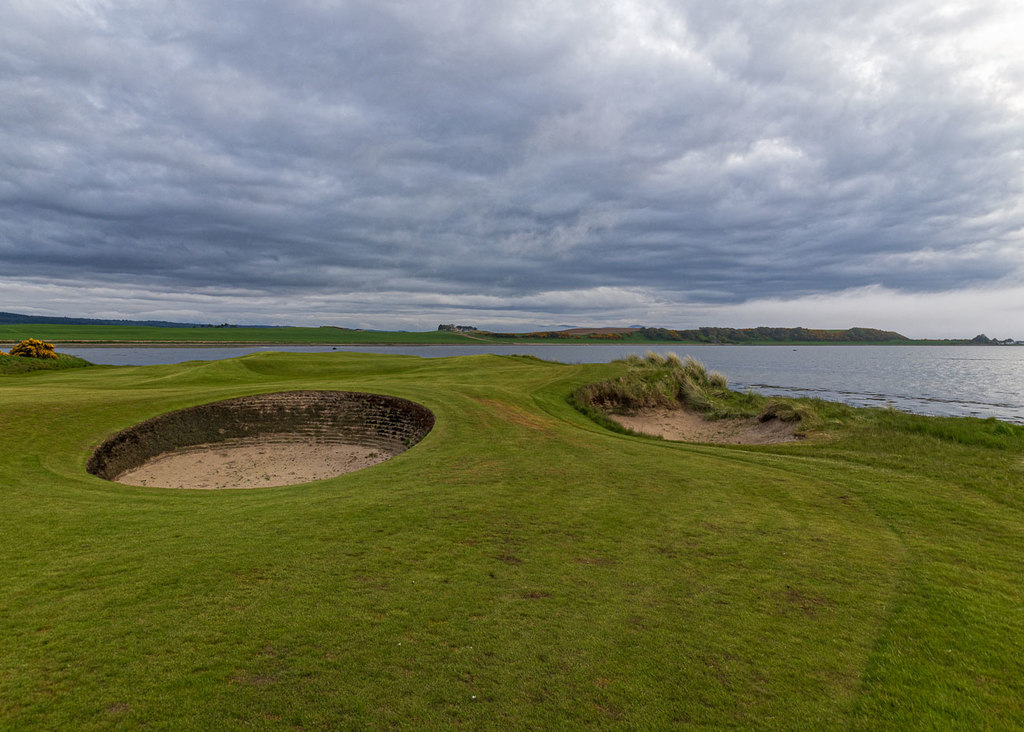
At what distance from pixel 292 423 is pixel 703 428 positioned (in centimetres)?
2403

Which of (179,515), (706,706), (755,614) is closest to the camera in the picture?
(706,706)

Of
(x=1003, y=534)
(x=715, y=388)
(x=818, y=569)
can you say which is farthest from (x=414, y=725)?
(x=715, y=388)

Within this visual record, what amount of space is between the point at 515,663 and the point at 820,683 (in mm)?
2774

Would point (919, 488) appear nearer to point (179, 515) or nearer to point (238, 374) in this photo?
point (179, 515)

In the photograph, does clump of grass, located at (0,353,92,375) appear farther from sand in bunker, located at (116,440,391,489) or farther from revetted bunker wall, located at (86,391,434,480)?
sand in bunker, located at (116,440,391,489)

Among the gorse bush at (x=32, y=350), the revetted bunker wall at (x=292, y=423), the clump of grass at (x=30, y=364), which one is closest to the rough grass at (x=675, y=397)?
the revetted bunker wall at (x=292, y=423)

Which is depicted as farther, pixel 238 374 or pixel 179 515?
pixel 238 374

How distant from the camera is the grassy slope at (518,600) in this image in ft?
12.7

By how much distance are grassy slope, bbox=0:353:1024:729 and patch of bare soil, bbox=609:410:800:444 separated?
12.2 m

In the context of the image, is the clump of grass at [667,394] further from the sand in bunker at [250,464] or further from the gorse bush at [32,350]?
the gorse bush at [32,350]

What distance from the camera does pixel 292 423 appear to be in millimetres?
21562

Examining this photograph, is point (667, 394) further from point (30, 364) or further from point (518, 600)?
point (30, 364)

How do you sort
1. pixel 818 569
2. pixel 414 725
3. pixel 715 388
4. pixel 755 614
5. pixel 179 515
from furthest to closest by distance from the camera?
pixel 715 388
pixel 179 515
pixel 818 569
pixel 755 614
pixel 414 725

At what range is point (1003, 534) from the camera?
800 cm
